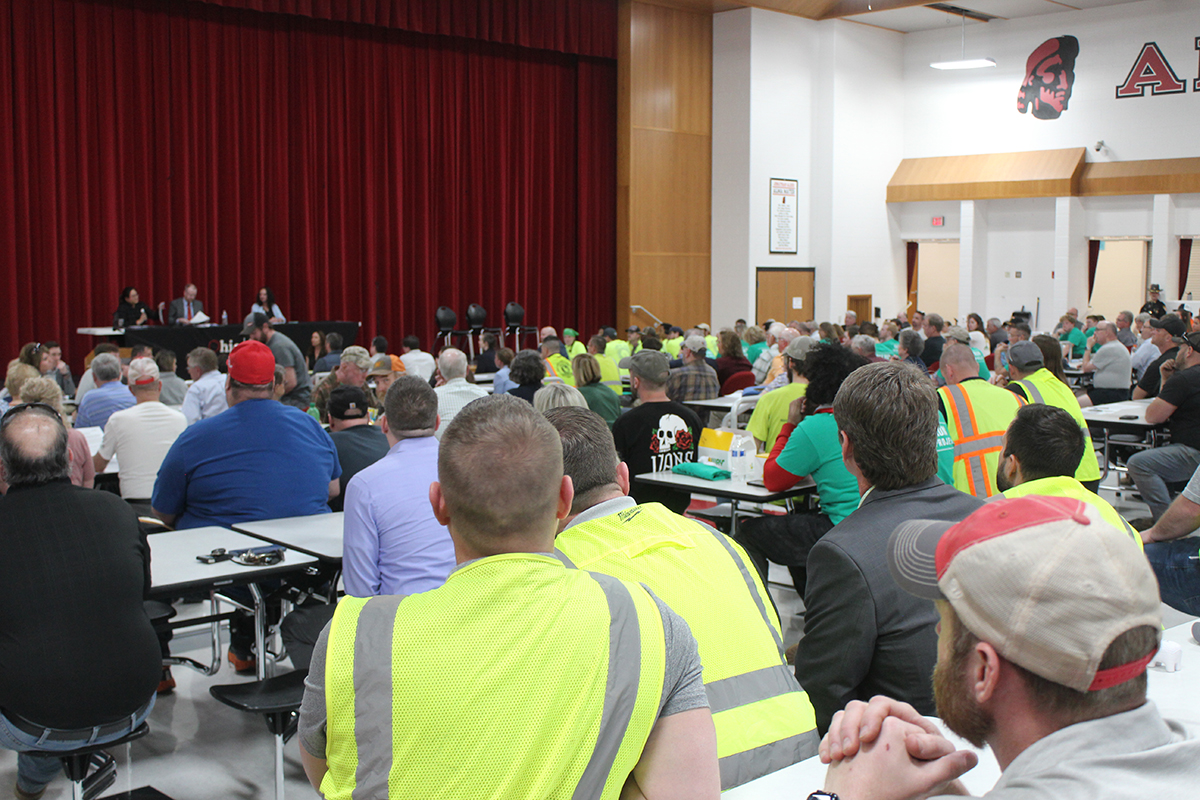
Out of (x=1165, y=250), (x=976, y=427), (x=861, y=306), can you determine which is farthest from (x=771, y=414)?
(x=861, y=306)

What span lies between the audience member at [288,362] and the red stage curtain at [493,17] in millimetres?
4552

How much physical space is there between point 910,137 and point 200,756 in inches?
685

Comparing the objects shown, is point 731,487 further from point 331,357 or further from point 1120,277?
point 1120,277

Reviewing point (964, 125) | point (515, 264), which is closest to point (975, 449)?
point (515, 264)

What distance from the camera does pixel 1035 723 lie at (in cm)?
103

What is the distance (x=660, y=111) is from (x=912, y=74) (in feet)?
16.9

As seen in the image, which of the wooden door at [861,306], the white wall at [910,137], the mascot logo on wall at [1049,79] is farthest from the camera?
the wooden door at [861,306]

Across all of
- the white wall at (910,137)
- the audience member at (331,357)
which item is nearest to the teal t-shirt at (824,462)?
the audience member at (331,357)

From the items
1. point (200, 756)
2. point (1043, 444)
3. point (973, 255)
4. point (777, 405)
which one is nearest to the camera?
point (1043, 444)

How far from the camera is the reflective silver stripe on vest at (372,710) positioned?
133cm

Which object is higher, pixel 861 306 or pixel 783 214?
pixel 783 214

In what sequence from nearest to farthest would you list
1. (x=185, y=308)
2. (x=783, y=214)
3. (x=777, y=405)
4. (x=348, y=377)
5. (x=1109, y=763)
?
(x=1109, y=763) < (x=777, y=405) < (x=348, y=377) < (x=185, y=308) < (x=783, y=214)

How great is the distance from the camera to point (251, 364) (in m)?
4.09

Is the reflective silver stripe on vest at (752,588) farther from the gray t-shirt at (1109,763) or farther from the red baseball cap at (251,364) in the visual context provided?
the red baseball cap at (251,364)
